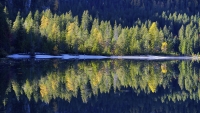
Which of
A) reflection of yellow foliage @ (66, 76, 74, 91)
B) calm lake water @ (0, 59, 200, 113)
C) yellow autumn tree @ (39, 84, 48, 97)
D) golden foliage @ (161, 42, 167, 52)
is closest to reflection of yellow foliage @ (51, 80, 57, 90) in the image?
calm lake water @ (0, 59, 200, 113)

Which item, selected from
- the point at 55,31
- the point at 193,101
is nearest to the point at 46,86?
the point at 193,101

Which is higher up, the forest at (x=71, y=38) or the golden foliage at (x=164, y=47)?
the forest at (x=71, y=38)

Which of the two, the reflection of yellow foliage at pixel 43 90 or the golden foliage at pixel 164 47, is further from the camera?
the golden foliage at pixel 164 47

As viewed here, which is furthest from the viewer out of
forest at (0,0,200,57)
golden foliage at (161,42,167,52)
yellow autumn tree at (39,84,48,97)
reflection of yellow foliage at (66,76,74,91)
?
golden foliage at (161,42,167,52)

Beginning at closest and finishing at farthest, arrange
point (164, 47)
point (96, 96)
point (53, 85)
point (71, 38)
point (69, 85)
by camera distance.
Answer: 1. point (96, 96)
2. point (53, 85)
3. point (69, 85)
4. point (71, 38)
5. point (164, 47)

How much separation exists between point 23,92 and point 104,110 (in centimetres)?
863

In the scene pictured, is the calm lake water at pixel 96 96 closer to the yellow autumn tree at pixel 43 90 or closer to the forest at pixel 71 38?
the yellow autumn tree at pixel 43 90

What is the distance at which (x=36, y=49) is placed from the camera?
351ft

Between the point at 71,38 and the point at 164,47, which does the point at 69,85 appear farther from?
the point at 164,47

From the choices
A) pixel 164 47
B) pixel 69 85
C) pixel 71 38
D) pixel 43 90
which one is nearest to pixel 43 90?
pixel 43 90

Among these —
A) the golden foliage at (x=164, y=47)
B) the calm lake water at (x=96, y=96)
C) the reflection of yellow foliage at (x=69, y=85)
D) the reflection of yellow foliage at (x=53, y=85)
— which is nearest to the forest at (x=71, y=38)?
the golden foliage at (x=164, y=47)

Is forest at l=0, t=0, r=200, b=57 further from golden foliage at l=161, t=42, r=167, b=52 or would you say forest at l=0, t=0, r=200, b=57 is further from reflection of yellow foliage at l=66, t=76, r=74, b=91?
reflection of yellow foliage at l=66, t=76, r=74, b=91

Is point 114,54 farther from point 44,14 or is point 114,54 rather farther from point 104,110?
point 104,110

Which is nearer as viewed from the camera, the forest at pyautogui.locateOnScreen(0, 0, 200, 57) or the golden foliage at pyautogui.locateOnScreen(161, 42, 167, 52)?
the forest at pyautogui.locateOnScreen(0, 0, 200, 57)
